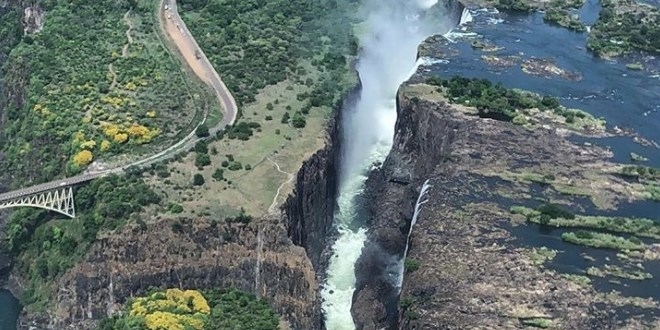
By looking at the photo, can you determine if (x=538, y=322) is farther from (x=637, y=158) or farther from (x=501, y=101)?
Result: (x=501, y=101)

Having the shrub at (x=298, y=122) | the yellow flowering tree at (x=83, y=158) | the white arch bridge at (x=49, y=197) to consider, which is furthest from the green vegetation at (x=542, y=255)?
the yellow flowering tree at (x=83, y=158)

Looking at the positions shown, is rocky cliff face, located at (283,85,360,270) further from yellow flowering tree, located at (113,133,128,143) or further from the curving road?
yellow flowering tree, located at (113,133,128,143)

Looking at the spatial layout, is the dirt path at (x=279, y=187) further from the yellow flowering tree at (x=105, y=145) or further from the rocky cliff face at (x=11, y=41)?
the rocky cliff face at (x=11, y=41)

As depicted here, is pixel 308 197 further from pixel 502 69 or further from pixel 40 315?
pixel 502 69

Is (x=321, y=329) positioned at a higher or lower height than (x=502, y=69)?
lower

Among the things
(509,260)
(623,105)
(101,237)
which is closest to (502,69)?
(623,105)

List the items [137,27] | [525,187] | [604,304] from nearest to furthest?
[604,304]
[525,187]
[137,27]

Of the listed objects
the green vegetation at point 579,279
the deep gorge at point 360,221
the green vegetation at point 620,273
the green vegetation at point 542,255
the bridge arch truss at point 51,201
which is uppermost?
the green vegetation at point 542,255
